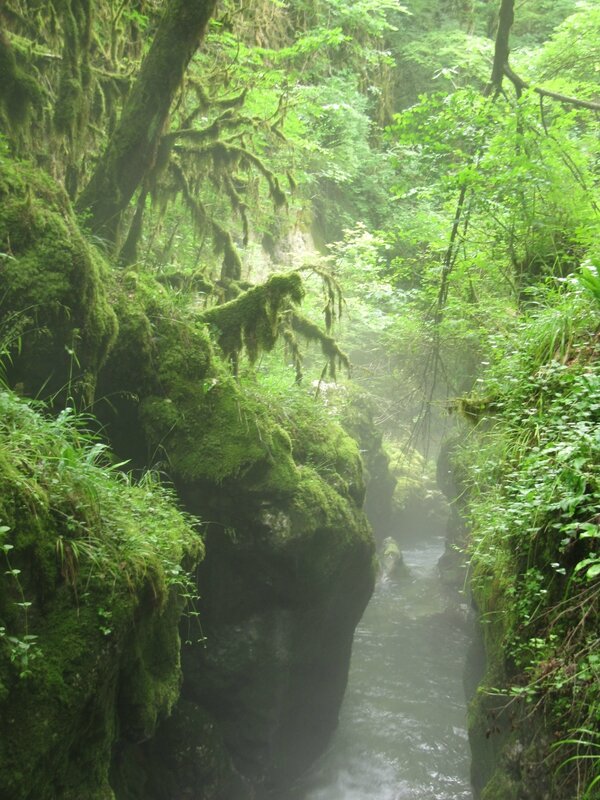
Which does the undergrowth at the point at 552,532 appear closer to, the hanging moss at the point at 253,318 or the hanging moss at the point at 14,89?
the hanging moss at the point at 253,318

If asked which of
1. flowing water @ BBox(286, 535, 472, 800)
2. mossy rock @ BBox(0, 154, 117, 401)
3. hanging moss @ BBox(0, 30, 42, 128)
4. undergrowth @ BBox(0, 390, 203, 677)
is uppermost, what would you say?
hanging moss @ BBox(0, 30, 42, 128)

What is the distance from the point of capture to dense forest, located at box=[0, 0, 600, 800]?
3.56 m

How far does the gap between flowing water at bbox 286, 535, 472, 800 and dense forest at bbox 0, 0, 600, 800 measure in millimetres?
595

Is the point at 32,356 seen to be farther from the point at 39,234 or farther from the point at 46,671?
the point at 46,671

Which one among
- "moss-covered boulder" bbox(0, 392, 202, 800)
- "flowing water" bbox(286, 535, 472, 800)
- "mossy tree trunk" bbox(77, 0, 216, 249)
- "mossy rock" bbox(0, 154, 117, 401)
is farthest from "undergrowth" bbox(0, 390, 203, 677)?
"flowing water" bbox(286, 535, 472, 800)

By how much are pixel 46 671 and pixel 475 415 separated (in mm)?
4065

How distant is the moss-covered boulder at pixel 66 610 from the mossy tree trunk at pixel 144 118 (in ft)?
12.4

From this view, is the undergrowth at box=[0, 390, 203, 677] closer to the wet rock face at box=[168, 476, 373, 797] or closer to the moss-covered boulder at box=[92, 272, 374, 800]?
the moss-covered boulder at box=[92, 272, 374, 800]

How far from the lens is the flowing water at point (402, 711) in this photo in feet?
28.7

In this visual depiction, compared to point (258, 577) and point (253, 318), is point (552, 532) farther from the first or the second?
point (253, 318)

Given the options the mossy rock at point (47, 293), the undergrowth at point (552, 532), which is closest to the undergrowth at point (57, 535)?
the mossy rock at point (47, 293)

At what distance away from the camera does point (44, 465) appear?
3943 millimetres

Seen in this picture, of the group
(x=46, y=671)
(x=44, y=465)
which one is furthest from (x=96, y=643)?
(x=44, y=465)

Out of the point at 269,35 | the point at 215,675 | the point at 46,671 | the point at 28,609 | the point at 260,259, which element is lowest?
the point at 215,675
